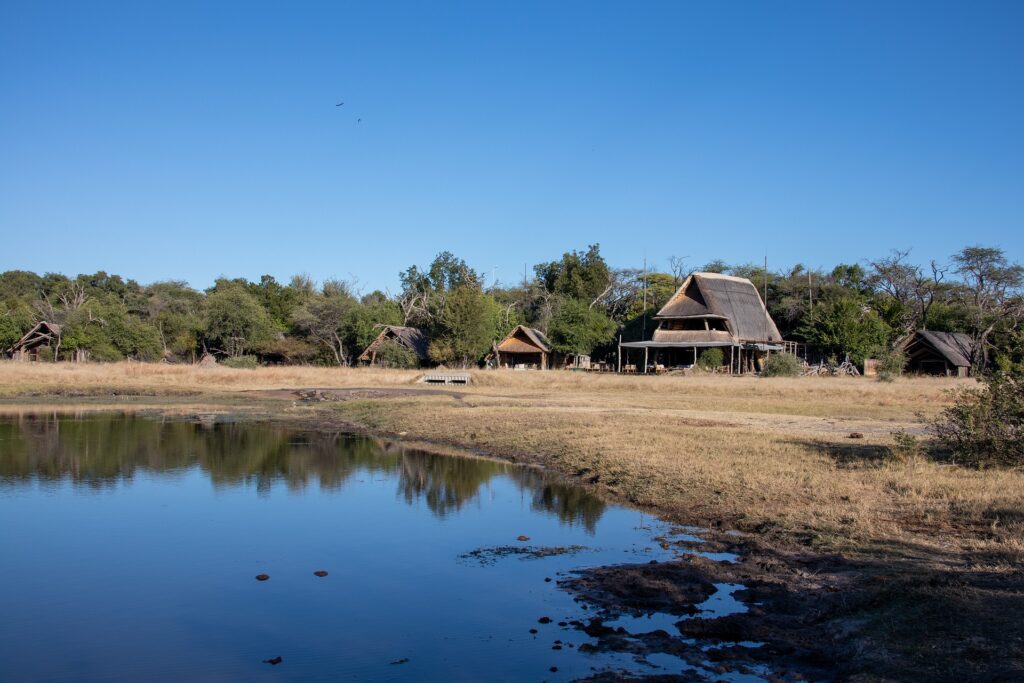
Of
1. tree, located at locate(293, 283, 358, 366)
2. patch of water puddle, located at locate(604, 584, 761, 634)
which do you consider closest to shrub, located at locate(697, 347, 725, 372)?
tree, located at locate(293, 283, 358, 366)

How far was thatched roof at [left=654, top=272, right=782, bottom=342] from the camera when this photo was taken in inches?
2343

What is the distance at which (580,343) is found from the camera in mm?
63188

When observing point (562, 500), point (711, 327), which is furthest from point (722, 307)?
point (562, 500)

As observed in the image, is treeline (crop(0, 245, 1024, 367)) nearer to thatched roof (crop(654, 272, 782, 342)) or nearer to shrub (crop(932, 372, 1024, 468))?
thatched roof (crop(654, 272, 782, 342))

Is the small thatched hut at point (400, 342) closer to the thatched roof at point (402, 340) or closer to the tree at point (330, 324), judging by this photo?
the thatched roof at point (402, 340)

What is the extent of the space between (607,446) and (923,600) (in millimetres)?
11681

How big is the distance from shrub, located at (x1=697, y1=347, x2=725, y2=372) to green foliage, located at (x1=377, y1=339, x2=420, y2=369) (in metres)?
21.6

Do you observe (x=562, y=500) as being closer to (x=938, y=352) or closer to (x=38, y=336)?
(x=938, y=352)

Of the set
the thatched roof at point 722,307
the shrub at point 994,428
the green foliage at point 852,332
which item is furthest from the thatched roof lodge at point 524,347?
the shrub at point 994,428

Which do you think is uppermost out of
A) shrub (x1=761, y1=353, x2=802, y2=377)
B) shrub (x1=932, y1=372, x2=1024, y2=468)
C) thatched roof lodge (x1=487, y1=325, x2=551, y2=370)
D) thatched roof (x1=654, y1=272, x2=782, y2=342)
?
thatched roof (x1=654, y1=272, x2=782, y2=342)

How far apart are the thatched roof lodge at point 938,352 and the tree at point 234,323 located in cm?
5042

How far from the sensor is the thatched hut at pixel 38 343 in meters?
61.1

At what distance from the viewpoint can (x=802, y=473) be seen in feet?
49.4

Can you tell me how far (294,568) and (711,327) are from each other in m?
52.9
